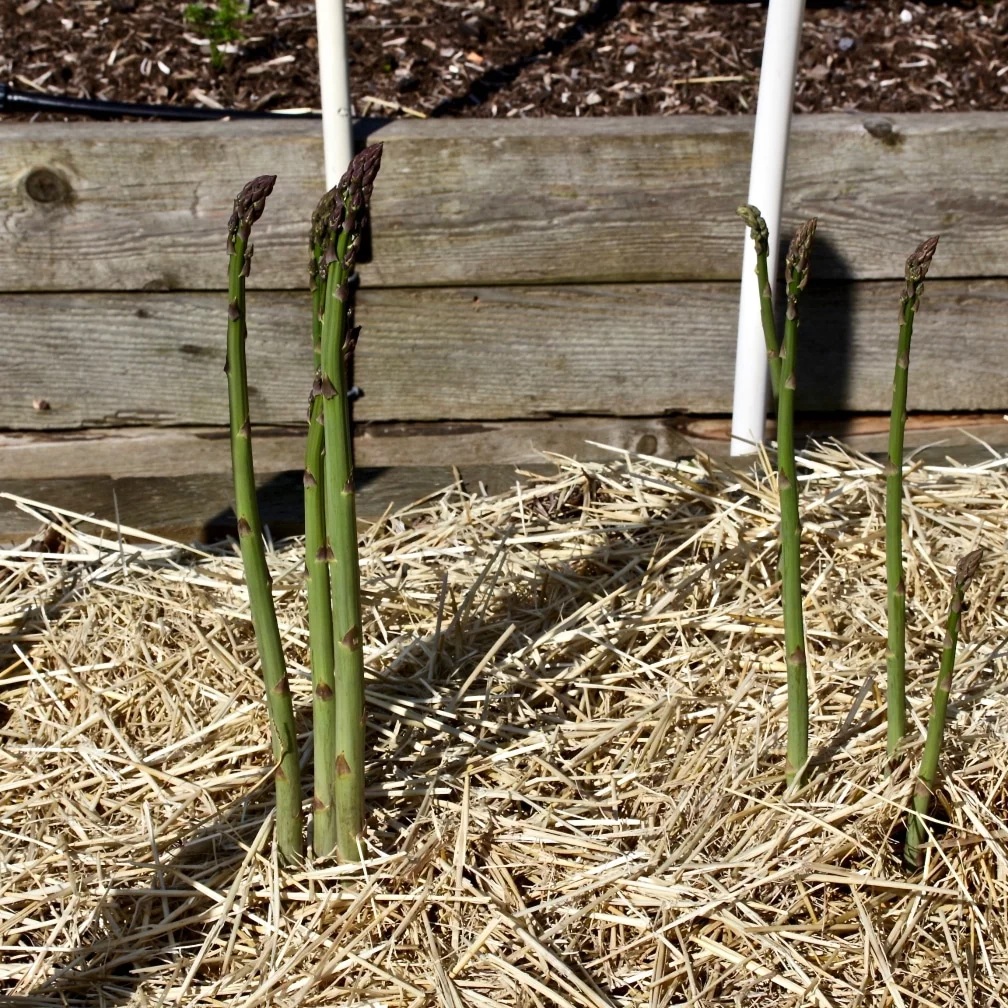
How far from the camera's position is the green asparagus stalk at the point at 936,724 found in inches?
54.7

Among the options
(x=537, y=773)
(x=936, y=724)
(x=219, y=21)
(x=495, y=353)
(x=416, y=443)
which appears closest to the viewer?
(x=936, y=724)

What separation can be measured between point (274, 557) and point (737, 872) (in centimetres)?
105

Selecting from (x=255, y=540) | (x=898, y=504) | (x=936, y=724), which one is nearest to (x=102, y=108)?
(x=255, y=540)

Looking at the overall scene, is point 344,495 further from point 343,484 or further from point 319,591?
point 319,591

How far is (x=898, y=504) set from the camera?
4.86 feet

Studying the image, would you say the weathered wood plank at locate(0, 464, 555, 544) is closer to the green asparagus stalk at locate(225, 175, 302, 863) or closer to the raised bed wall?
the raised bed wall

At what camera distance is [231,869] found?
1.56 metres

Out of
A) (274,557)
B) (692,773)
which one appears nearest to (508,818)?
(692,773)

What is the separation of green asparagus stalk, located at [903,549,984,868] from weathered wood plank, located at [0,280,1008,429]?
1.05 metres

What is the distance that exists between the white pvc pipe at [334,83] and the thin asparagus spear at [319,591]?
818mm

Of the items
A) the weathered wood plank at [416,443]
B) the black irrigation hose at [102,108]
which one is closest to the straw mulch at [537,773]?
the weathered wood plank at [416,443]

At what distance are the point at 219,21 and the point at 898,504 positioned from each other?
216cm

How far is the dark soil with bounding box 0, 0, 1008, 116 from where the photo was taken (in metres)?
2.77

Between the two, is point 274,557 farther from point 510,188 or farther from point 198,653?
point 510,188
